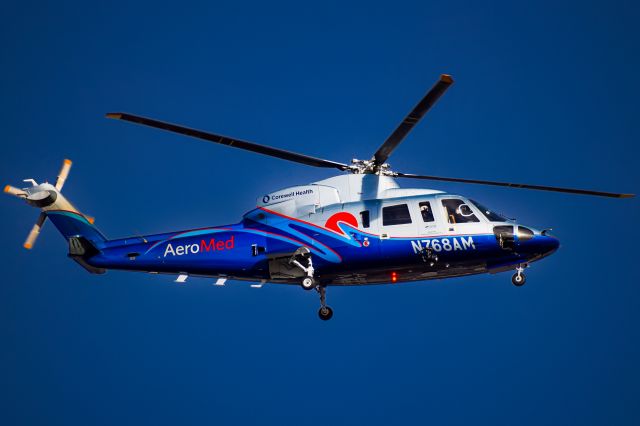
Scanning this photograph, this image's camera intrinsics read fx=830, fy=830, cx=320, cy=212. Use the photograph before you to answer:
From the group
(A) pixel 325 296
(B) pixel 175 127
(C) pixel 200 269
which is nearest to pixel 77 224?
(C) pixel 200 269

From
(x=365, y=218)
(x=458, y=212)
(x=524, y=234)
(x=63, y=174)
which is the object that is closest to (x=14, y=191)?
(x=63, y=174)

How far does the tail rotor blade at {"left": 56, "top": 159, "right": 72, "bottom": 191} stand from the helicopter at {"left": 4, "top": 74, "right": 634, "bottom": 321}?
33 centimetres

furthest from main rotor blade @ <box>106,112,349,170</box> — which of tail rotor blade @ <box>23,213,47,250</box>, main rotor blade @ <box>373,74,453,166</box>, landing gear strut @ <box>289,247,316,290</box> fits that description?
tail rotor blade @ <box>23,213,47,250</box>

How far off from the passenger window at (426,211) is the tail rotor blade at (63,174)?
10698mm

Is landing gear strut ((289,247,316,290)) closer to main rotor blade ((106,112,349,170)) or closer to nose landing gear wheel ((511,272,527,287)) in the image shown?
main rotor blade ((106,112,349,170))

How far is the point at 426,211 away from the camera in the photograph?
22969 millimetres

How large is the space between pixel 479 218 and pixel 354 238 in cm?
348

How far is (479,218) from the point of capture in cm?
2284

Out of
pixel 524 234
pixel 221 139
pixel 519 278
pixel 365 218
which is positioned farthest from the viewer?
pixel 365 218

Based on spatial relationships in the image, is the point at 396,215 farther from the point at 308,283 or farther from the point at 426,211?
the point at 308,283

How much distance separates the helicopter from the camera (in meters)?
22.6

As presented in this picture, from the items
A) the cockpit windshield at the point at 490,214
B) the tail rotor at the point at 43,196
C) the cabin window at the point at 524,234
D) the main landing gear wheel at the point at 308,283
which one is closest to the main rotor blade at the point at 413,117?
the cockpit windshield at the point at 490,214

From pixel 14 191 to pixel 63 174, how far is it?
70.8 inches

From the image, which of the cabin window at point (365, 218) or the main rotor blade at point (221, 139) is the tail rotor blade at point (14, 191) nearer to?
the main rotor blade at point (221, 139)
